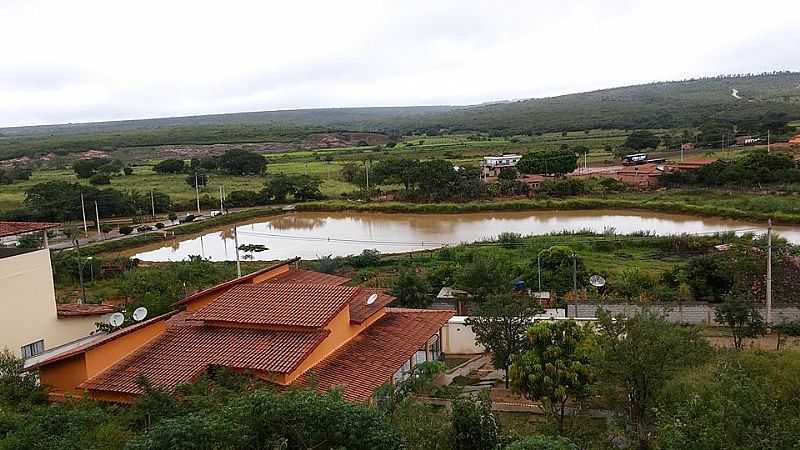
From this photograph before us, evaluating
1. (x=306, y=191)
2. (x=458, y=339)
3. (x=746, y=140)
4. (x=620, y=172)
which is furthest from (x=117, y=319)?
(x=746, y=140)

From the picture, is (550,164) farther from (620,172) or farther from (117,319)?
(117,319)

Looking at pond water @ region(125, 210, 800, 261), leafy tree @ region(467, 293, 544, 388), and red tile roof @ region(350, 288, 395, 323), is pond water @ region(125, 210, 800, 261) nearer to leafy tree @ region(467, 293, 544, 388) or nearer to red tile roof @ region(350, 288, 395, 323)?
red tile roof @ region(350, 288, 395, 323)

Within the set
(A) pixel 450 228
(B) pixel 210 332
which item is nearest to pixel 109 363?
(B) pixel 210 332

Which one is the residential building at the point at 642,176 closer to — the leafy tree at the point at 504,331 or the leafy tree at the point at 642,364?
the leafy tree at the point at 504,331

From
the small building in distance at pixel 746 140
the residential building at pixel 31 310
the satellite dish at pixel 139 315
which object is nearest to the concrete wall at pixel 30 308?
the residential building at pixel 31 310

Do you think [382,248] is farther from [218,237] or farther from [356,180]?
[356,180]

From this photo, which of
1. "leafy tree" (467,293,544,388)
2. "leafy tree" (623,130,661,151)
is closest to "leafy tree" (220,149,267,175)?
"leafy tree" (623,130,661,151)
